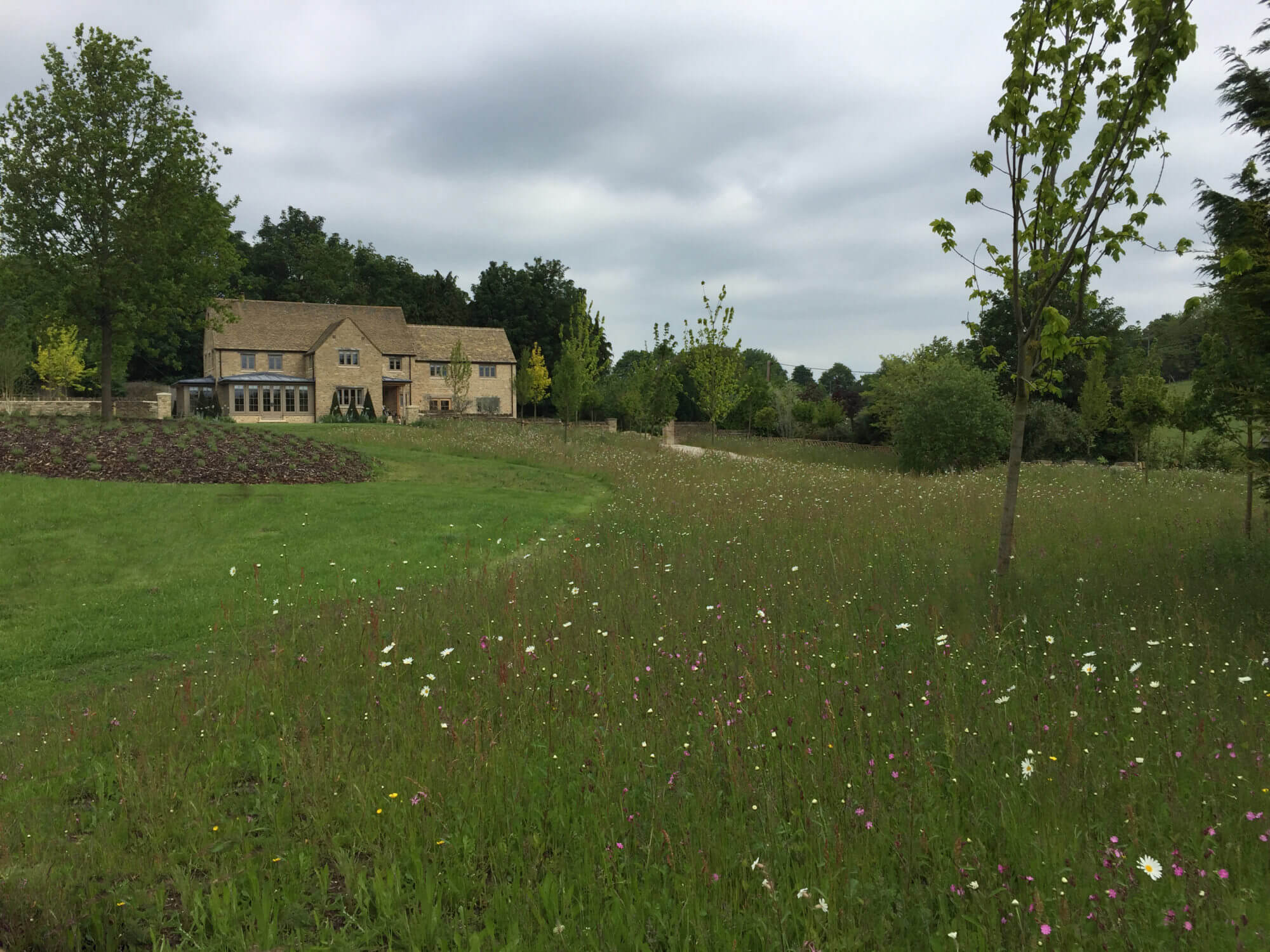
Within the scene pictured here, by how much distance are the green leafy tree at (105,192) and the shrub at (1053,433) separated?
36.4 meters

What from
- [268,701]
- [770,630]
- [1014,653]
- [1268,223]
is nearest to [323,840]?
[268,701]

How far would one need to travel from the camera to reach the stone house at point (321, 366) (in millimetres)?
49375

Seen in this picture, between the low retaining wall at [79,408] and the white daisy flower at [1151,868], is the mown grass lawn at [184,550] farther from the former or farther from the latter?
the low retaining wall at [79,408]

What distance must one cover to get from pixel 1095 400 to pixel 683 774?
3400cm

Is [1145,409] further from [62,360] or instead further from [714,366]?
[62,360]

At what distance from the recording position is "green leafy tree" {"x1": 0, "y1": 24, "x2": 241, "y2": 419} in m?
26.3

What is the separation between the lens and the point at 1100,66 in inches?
303

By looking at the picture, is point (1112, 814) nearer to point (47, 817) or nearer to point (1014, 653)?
point (1014, 653)

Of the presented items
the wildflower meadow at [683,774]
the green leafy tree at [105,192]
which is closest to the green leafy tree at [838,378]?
the green leafy tree at [105,192]

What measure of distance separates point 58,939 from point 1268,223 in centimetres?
1106

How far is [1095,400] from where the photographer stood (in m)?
32.3

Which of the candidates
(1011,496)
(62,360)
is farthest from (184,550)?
(62,360)

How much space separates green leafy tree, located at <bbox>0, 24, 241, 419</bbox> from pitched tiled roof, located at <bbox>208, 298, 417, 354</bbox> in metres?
20.8

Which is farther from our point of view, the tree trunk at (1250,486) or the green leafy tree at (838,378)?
the green leafy tree at (838,378)
